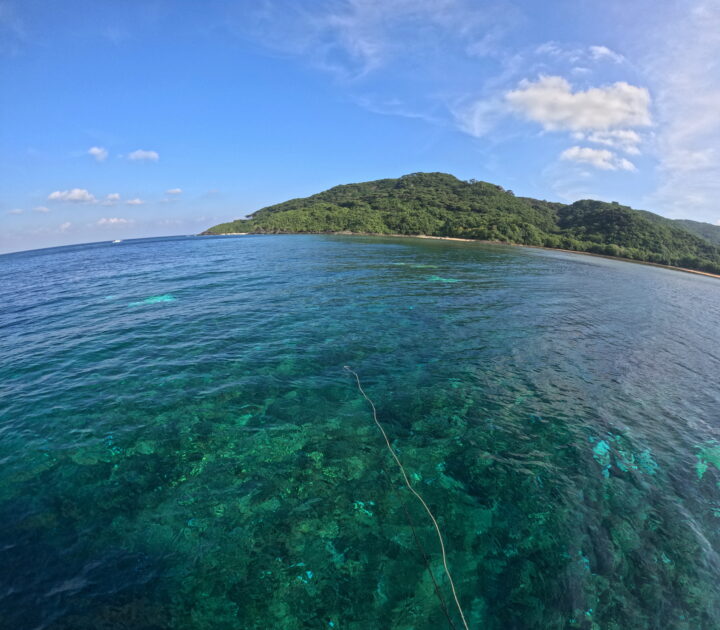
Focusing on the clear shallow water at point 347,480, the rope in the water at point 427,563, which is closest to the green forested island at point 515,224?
the clear shallow water at point 347,480

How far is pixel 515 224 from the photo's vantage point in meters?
109

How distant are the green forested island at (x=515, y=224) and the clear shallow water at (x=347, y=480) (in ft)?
326

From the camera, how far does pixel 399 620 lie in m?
4.69

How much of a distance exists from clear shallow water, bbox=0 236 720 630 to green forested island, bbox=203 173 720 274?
9930cm

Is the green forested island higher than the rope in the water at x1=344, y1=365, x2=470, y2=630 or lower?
higher

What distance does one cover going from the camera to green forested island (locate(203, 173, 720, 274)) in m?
89.2

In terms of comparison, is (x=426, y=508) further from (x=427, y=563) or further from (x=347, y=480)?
(x=347, y=480)

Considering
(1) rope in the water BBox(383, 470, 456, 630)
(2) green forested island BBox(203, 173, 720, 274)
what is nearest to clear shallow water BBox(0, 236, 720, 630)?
(1) rope in the water BBox(383, 470, 456, 630)

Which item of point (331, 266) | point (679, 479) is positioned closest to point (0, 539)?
point (679, 479)

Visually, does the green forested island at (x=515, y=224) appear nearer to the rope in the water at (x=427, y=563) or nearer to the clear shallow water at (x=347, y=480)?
the clear shallow water at (x=347, y=480)

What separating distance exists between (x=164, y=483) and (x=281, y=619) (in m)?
4.33

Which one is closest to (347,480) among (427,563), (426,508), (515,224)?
(426,508)

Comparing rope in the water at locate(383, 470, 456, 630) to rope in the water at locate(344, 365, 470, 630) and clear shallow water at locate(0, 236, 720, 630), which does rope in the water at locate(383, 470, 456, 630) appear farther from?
rope in the water at locate(344, 365, 470, 630)

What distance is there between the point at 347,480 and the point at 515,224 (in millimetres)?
125662
